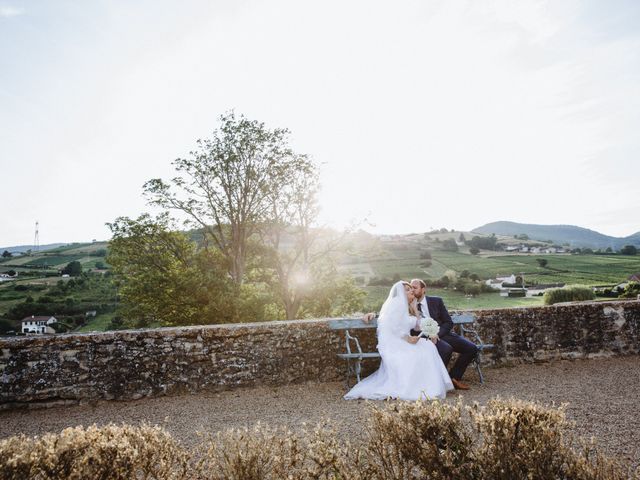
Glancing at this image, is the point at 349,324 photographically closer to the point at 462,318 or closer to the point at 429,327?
the point at 429,327

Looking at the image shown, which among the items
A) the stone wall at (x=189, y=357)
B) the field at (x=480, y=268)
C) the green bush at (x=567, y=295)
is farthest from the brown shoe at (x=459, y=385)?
the green bush at (x=567, y=295)

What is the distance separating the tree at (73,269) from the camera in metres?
61.7

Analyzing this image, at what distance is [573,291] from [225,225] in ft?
97.5

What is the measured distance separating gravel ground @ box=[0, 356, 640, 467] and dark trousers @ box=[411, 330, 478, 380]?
368 millimetres

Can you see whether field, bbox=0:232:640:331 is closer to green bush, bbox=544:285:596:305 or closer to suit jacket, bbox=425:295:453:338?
green bush, bbox=544:285:596:305

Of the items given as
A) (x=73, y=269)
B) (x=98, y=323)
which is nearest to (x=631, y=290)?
(x=98, y=323)

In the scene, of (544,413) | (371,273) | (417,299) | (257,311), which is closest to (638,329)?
(417,299)

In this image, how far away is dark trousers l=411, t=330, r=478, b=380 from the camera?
709 centimetres

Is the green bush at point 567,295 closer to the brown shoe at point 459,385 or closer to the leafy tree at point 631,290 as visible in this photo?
the leafy tree at point 631,290

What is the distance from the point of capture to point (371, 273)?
152 ft

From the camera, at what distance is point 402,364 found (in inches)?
260

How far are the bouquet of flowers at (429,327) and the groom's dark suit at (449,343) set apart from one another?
33 cm

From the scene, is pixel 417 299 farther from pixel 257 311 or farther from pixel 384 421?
pixel 257 311

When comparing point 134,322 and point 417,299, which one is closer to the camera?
point 417,299
